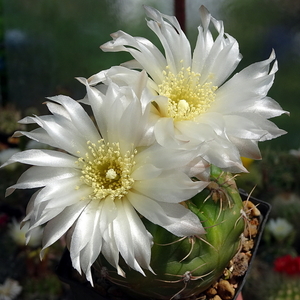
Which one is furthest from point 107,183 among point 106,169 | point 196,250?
point 196,250

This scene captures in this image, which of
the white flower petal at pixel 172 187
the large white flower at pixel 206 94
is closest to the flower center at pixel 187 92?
the large white flower at pixel 206 94

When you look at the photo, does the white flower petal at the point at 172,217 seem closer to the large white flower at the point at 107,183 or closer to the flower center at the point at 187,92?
the large white flower at the point at 107,183

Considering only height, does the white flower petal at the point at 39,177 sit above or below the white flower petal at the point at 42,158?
below

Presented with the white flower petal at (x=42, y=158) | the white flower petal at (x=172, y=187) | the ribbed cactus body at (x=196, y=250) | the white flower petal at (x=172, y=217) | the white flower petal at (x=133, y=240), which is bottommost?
the ribbed cactus body at (x=196, y=250)

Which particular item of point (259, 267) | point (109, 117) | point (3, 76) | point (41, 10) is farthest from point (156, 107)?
point (3, 76)

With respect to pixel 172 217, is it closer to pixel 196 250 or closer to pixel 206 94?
Result: pixel 196 250

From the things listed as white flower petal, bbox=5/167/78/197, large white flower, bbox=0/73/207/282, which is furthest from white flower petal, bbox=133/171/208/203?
white flower petal, bbox=5/167/78/197
